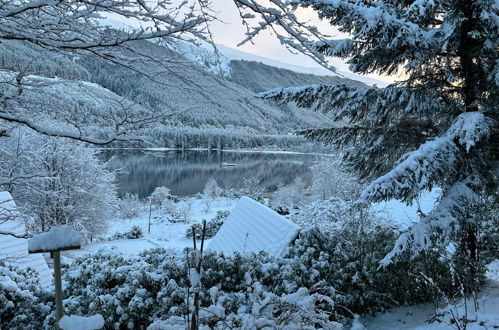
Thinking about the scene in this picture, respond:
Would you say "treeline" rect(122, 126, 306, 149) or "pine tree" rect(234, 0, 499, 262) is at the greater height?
"pine tree" rect(234, 0, 499, 262)

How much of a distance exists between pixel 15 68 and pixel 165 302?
2.70m

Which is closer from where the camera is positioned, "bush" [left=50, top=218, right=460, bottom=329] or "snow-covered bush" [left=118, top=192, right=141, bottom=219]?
"bush" [left=50, top=218, right=460, bottom=329]

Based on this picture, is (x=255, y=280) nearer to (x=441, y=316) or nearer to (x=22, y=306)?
(x=441, y=316)

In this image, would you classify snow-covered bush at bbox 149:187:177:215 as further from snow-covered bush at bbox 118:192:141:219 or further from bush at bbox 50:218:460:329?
bush at bbox 50:218:460:329

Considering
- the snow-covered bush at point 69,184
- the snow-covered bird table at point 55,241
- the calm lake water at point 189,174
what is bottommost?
the calm lake water at point 189,174

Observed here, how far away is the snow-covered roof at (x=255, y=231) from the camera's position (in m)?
5.53

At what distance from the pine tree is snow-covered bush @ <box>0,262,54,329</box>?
3713 millimetres

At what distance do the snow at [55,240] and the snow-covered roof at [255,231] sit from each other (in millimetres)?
3171

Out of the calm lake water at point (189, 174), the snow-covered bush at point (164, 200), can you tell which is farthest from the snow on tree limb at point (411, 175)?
the calm lake water at point (189, 174)

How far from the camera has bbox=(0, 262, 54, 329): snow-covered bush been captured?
3342mm

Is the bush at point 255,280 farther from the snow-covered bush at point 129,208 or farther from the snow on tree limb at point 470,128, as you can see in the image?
the snow-covered bush at point 129,208

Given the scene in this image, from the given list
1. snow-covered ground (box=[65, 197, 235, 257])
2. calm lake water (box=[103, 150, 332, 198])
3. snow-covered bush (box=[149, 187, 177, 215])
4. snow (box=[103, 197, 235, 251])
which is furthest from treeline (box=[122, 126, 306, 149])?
snow-covered ground (box=[65, 197, 235, 257])

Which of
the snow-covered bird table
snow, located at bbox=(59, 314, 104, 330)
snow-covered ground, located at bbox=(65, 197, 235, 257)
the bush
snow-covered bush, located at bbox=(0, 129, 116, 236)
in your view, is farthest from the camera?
snow-covered ground, located at bbox=(65, 197, 235, 257)

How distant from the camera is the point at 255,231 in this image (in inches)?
262
